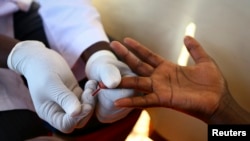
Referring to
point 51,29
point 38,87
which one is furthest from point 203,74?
point 51,29

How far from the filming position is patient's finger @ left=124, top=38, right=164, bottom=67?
28.9 inches

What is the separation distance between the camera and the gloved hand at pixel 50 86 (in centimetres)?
64

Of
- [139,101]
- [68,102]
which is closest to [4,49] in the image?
[68,102]

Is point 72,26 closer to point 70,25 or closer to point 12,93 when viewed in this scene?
point 70,25

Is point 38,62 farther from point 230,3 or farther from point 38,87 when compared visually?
point 230,3

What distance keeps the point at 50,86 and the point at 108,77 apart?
0.38 ft

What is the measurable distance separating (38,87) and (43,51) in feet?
0.31

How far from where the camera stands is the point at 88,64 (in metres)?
0.78

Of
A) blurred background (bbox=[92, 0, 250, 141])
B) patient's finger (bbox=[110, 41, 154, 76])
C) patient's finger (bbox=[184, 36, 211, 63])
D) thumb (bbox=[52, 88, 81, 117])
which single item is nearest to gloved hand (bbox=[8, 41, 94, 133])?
thumb (bbox=[52, 88, 81, 117])

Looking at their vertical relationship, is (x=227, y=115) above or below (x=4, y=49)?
below

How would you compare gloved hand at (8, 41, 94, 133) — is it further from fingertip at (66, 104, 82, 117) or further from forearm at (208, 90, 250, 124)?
forearm at (208, 90, 250, 124)

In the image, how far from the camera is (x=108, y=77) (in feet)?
2.11

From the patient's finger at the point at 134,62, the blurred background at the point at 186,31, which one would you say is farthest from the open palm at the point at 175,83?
the blurred background at the point at 186,31

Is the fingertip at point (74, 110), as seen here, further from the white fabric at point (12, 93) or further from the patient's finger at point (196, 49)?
the patient's finger at point (196, 49)
